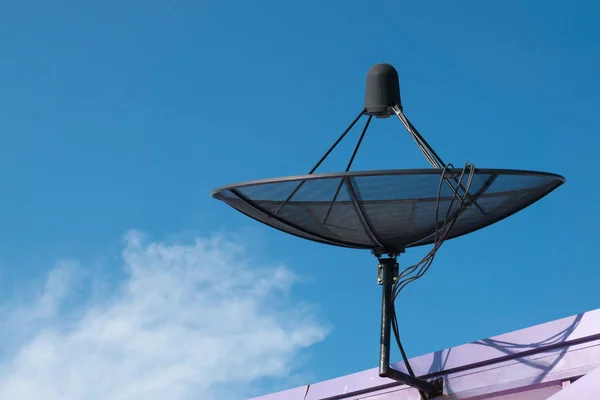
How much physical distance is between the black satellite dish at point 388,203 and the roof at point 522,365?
20 cm

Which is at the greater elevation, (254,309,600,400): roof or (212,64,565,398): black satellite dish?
(212,64,565,398): black satellite dish

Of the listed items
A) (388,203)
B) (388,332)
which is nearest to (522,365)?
(388,332)

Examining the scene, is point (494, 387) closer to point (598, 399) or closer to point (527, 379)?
point (527, 379)

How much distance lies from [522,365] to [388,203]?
1439mm

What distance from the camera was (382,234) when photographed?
22.2ft

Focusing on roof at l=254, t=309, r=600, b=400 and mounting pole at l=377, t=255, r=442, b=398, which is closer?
roof at l=254, t=309, r=600, b=400

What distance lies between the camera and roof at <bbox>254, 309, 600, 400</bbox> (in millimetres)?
5715

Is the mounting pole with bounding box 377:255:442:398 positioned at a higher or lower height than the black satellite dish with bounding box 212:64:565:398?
lower

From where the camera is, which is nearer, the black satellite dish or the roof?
the roof

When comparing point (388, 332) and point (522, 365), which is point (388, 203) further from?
point (522, 365)

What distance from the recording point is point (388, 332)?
649cm

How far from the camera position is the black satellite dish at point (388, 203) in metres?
6.12

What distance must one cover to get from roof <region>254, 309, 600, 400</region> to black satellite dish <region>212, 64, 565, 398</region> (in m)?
0.20

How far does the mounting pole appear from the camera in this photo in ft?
21.0
